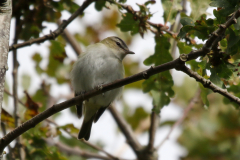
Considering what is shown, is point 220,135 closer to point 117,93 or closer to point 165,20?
point 117,93

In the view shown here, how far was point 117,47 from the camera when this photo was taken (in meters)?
5.20

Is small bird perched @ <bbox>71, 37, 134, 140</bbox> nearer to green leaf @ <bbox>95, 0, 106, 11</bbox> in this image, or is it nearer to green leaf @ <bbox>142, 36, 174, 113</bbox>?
green leaf @ <bbox>95, 0, 106, 11</bbox>

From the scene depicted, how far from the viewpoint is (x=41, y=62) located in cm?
541

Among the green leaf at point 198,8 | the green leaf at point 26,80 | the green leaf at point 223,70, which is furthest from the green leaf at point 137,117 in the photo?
the green leaf at point 223,70

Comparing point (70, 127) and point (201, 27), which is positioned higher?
point (201, 27)

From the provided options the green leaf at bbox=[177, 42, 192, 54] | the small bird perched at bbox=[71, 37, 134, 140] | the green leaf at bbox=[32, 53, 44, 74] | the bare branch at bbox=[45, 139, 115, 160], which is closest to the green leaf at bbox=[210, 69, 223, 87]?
the green leaf at bbox=[177, 42, 192, 54]

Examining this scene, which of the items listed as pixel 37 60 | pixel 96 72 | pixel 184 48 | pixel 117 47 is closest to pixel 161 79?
pixel 184 48

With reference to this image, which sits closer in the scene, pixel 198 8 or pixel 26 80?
pixel 198 8

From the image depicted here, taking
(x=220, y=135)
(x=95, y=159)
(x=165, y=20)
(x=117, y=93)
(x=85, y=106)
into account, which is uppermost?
(x=165, y=20)

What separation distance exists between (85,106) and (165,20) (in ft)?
6.31

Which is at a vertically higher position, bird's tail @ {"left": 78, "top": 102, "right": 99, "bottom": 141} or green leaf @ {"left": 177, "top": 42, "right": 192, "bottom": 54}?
green leaf @ {"left": 177, "top": 42, "right": 192, "bottom": 54}

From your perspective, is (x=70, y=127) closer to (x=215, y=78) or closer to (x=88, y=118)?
(x=88, y=118)

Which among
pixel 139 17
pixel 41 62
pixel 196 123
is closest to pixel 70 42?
pixel 41 62

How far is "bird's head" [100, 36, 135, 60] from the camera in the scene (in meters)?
4.92
